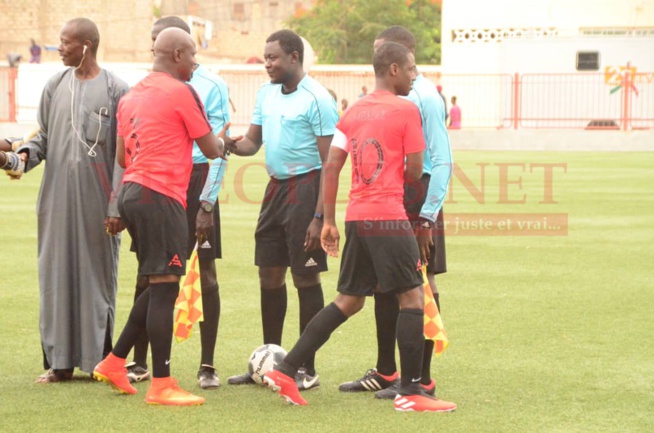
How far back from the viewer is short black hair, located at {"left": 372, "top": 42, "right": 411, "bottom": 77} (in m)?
6.00

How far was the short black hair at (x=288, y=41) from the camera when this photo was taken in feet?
22.0

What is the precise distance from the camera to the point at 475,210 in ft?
55.9

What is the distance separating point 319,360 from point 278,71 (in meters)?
1.97

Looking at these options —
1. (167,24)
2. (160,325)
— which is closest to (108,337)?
(160,325)

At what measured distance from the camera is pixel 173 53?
6102 millimetres

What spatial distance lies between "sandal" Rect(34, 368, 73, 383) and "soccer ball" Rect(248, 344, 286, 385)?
1.12m

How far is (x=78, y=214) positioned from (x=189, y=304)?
88 cm

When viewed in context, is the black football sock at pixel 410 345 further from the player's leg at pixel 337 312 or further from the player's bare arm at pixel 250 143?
the player's bare arm at pixel 250 143

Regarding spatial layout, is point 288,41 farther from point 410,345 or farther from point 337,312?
point 410,345

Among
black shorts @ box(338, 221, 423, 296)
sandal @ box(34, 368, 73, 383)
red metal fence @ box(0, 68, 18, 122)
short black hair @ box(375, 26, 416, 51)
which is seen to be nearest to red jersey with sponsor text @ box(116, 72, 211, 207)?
black shorts @ box(338, 221, 423, 296)

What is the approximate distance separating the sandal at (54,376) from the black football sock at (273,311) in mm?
1245

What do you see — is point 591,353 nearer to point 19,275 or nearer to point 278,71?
point 278,71

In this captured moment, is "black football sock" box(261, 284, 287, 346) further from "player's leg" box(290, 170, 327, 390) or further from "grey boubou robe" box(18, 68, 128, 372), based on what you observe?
"grey boubou robe" box(18, 68, 128, 372)

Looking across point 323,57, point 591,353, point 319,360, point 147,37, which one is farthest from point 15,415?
point 147,37
